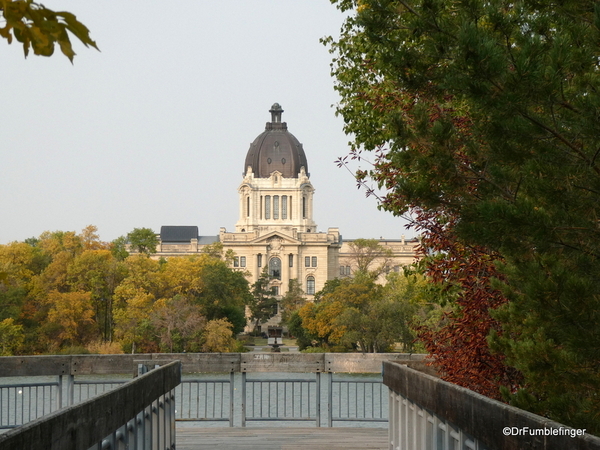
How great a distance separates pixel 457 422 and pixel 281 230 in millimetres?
133789

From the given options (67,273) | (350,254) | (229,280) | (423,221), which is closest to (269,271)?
(350,254)

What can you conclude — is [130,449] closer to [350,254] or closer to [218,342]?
[218,342]

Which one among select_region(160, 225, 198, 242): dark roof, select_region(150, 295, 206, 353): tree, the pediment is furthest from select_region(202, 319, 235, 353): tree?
select_region(160, 225, 198, 242): dark roof

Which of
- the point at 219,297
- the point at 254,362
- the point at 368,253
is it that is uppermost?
the point at 368,253

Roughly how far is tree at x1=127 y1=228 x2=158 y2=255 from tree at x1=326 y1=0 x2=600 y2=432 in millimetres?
104668

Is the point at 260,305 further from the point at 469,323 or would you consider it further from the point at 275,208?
the point at 469,323

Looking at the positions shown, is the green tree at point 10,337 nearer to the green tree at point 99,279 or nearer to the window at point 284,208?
the green tree at point 99,279

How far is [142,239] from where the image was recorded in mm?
110625

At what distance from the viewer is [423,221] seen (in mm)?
9609

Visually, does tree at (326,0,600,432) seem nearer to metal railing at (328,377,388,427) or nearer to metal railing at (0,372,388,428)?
metal railing at (0,372,388,428)

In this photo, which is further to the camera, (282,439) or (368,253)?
(368,253)

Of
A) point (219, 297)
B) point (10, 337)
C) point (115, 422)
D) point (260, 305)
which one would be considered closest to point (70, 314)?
point (10, 337)

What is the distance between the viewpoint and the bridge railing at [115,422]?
12.7 ft

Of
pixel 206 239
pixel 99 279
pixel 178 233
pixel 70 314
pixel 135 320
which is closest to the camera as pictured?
pixel 70 314
